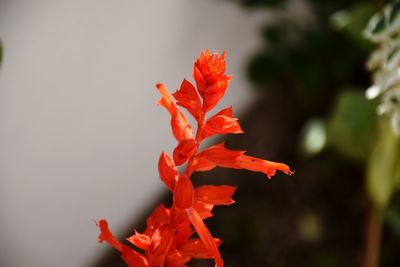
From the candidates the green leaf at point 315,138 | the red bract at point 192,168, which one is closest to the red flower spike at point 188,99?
the red bract at point 192,168

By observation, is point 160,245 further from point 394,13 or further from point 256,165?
point 394,13

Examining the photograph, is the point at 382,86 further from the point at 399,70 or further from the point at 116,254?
the point at 116,254

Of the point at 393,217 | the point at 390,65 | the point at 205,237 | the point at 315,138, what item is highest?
the point at 205,237

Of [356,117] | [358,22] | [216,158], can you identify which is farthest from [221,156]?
[358,22]

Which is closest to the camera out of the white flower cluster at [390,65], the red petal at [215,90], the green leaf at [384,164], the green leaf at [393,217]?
the red petal at [215,90]

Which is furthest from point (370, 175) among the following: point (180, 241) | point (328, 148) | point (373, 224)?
point (180, 241)

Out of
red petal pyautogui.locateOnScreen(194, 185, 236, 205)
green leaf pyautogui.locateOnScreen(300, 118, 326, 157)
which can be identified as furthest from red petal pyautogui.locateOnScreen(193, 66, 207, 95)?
green leaf pyautogui.locateOnScreen(300, 118, 326, 157)

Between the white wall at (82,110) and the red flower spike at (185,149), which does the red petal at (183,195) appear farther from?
the white wall at (82,110)

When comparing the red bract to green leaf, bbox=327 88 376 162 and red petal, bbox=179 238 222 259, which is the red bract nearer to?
red petal, bbox=179 238 222 259
